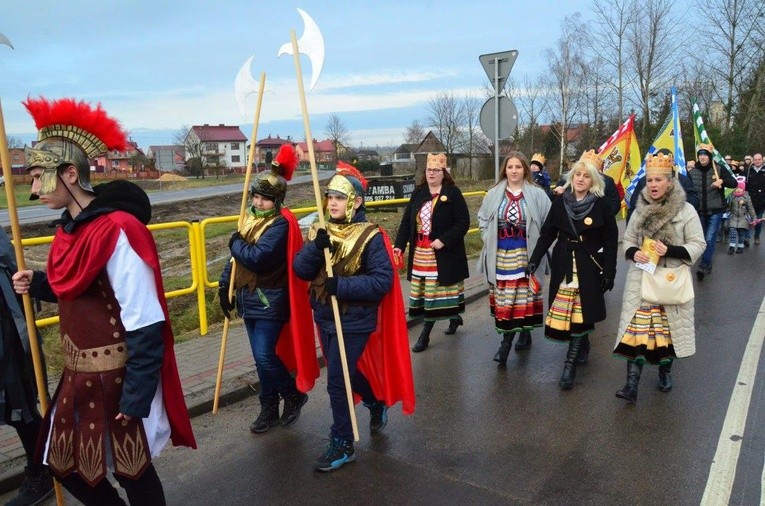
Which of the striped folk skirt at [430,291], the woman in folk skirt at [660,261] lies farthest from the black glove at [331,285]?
the striped folk skirt at [430,291]

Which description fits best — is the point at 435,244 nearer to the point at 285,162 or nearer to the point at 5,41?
the point at 285,162

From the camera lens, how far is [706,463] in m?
3.87

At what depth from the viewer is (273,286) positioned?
422 centimetres

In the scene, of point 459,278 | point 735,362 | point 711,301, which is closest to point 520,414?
point 459,278

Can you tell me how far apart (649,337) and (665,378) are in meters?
0.47

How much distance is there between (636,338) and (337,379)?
101 inches

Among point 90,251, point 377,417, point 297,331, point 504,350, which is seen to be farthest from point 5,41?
point 504,350

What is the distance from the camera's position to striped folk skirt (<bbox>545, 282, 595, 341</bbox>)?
5.32m

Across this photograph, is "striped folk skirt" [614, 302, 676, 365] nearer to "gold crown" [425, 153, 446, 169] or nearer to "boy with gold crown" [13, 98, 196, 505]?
"gold crown" [425, 153, 446, 169]

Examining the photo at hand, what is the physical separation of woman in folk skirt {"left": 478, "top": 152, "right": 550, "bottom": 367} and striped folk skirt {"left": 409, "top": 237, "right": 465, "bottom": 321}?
0.60 metres

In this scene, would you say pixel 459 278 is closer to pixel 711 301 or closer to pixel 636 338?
pixel 636 338

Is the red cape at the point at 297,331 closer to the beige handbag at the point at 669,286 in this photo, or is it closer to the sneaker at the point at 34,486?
the sneaker at the point at 34,486

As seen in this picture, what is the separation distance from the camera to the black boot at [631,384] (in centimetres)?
493

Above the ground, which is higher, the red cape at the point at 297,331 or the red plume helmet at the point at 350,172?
the red plume helmet at the point at 350,172
